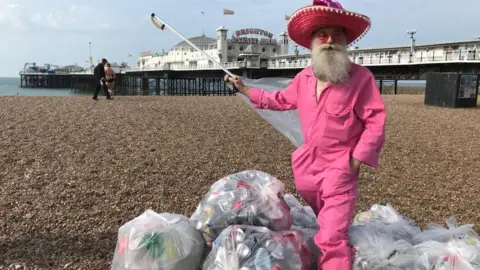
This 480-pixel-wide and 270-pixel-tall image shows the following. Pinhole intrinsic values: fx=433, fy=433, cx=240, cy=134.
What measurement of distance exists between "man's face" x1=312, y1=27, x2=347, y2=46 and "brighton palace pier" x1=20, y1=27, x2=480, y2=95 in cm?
1370

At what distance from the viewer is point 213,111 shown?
42.3 ft

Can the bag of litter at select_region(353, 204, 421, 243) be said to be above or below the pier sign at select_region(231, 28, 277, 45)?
below

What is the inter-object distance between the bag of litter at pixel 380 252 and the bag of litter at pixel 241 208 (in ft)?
1.41

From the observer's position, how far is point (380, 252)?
7.75 feet

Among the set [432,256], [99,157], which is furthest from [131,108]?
[432,256]

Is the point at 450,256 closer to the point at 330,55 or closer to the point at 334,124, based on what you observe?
the point at 334,124

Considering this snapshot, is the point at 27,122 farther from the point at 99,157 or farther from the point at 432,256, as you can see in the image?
the point at 432,256

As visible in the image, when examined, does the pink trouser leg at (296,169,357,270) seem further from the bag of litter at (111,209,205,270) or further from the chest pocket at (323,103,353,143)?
the bag of litter at (111,209,205,270)

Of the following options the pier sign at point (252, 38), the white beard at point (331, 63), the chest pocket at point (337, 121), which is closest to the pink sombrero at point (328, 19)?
the white beard at point (331, 63)

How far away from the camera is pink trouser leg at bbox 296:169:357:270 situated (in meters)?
2.26

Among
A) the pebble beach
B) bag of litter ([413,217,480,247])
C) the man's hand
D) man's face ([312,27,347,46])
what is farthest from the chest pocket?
the pebble beach

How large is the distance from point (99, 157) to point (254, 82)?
3545mm

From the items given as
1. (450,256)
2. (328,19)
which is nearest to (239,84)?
(328,19)

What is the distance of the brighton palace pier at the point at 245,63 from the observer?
32250 mm
